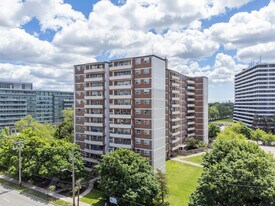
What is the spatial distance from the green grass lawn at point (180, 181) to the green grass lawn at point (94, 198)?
12.0 m

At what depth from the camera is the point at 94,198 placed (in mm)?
41094

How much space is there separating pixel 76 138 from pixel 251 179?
45.0m

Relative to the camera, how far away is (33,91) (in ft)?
461

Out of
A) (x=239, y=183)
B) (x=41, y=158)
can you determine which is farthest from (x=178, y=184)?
(x=41, y=158)

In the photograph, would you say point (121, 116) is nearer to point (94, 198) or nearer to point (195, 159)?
point (94, 198)

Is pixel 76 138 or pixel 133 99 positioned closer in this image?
pixel 133 99

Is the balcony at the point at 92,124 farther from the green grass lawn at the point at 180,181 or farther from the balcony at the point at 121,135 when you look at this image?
the green grass lawn at the point at 180,181

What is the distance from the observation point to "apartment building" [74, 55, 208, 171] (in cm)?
4862

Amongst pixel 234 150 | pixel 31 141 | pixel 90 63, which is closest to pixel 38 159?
pixel 31 141

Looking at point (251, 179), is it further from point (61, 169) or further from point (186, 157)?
point (186, 157)

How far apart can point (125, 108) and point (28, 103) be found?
349ft

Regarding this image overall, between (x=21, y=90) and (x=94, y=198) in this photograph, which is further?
(x=21, y=90)

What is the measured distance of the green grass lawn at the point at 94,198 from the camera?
1540 inches

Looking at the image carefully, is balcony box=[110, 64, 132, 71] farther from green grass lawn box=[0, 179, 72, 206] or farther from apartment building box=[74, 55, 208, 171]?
green grass lawn box=[0, 179, 72, 206]
